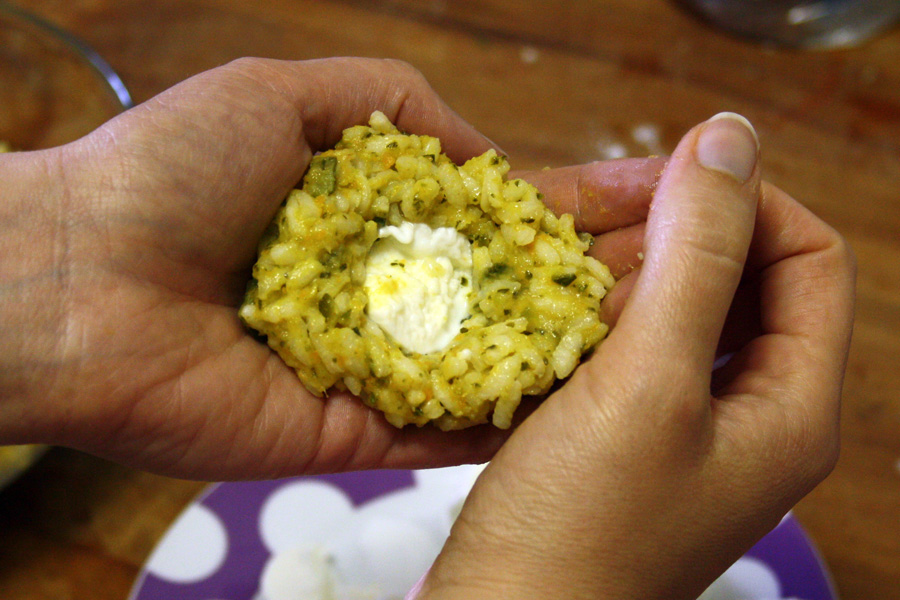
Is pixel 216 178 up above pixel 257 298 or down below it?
above

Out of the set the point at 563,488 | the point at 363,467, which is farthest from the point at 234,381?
the point at 563,488

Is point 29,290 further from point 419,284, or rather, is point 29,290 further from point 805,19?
point 805,19

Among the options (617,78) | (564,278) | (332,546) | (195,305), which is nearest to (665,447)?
(564,278)

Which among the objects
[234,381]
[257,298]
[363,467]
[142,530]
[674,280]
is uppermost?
[674,280]

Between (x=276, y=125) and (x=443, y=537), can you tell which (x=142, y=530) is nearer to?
(x=443, y=537)

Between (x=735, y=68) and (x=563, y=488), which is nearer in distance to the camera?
(x=563, y=488)
